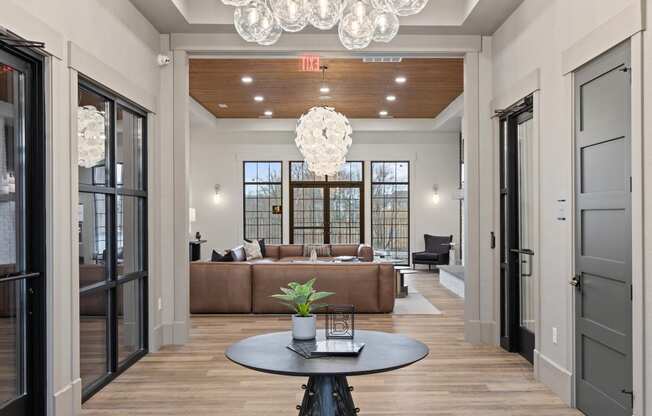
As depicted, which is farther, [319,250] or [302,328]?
[319,250]

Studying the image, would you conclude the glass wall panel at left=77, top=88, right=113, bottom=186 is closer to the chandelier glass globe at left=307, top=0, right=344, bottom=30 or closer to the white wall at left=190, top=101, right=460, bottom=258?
the chandelier glass globe at left=307, top=0, right=344, bottom=30

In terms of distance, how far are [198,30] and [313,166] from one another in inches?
177

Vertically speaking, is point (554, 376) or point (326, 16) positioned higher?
point (326, 16)

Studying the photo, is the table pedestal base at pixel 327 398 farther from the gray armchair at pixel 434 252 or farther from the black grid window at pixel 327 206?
the black grid window at pixel 327 206

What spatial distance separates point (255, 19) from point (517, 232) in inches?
135

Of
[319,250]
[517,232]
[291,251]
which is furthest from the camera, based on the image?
[291,251]

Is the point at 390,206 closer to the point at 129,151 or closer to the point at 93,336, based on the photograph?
the point at 129,151

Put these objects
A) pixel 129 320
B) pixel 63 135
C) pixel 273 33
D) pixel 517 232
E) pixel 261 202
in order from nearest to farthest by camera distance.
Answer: pixel 273 33, pixel 63 135, pixel 129 320, pixel 517 232, pixel 261 202

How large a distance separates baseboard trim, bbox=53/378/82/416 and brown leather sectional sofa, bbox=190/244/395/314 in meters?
3.67

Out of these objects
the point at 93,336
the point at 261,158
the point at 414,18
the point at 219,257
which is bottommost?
the point at 93,336

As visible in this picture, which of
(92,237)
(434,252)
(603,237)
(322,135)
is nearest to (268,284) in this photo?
(322,135)

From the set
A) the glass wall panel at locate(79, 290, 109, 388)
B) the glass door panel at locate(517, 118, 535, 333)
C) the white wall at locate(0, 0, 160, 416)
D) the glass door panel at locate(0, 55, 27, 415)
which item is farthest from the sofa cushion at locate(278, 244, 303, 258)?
the glass door panel at locate(0, 55, 27, 415)

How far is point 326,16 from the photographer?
300 centimetres

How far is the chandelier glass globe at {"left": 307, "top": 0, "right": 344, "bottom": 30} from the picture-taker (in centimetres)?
297
